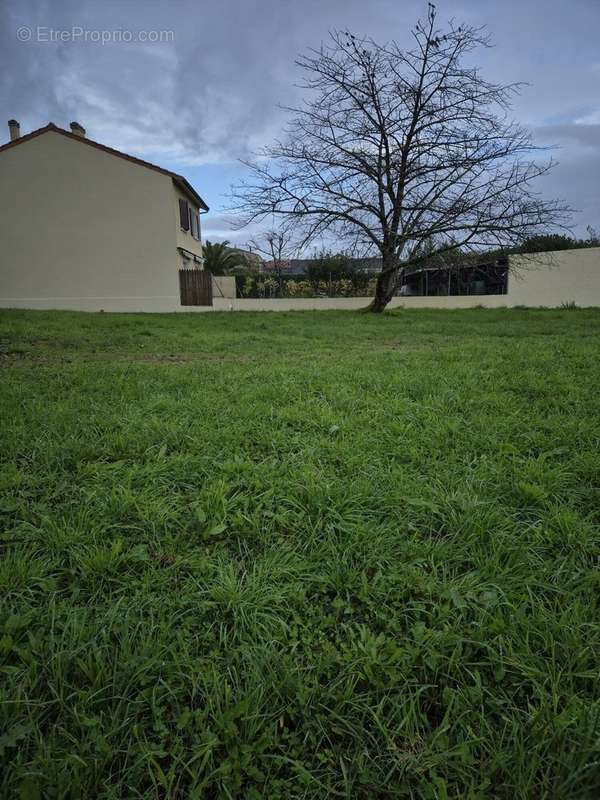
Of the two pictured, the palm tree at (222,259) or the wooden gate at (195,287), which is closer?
the wooden gate at (195,287)

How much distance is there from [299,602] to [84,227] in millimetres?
18835

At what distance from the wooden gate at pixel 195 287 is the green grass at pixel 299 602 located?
50.4 ft

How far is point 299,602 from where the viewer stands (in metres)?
1.48

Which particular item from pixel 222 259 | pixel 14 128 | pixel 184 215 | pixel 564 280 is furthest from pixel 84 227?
pixel 564 280

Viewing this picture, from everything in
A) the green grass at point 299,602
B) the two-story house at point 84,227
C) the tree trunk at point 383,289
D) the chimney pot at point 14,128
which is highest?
the chimney pot at point 14,128

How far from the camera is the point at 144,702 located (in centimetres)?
113

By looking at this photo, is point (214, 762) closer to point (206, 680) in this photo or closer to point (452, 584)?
point (206, 680)

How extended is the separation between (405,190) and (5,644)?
15.5 metres

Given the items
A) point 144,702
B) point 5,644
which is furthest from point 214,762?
point 5,644

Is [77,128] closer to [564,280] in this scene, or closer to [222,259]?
[222,259]

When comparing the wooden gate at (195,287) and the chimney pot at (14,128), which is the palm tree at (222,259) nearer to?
the wooden gate at (195,287)

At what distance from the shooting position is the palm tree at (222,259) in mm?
27094

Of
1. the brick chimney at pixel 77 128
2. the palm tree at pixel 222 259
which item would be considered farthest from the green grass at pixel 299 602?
the palm tree at pixel 222 259

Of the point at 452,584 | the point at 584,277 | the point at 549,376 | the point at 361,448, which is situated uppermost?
the point at 584,277
